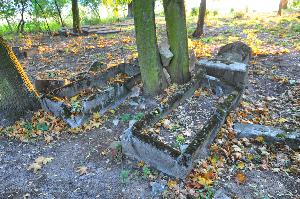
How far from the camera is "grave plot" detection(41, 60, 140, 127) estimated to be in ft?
21.1

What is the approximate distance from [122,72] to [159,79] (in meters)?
1.62

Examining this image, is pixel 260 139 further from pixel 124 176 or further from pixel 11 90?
pixel 11 90

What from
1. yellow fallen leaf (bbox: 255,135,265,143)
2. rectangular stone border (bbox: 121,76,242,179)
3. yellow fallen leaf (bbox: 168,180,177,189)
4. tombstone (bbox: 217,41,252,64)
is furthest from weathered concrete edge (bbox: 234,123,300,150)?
tombstone (bbox: 217,41,252,64)

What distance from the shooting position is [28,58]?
11.6m

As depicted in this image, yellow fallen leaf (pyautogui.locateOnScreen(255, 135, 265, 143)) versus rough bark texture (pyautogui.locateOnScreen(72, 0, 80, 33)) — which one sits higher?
rough bark texture (pyautogui.locateOnScreen(72, 0, 80, 33))

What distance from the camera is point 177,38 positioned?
7375 millimetres

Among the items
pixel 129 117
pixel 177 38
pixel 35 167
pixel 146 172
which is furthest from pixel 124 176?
pixel 177 38

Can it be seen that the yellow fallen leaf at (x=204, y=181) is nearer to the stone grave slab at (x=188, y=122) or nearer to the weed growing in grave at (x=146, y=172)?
the stone grave slab at (x=188, y=122)

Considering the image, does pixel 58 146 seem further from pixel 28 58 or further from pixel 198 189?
pixel 28 58

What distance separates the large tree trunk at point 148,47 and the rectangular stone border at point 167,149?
1.35 meters

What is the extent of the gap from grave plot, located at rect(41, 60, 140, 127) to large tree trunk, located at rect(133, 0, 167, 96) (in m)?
0.71

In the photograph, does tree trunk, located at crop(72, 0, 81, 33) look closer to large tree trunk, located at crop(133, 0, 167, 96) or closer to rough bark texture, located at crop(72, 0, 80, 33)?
rough bark texture, located at crop(72, 0, 80, 33)

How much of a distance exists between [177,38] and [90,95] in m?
2.70

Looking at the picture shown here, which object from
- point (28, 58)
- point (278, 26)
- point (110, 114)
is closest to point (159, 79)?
point (110, 114)
